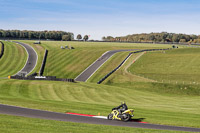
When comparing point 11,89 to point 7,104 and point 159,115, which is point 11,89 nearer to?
point 7,104

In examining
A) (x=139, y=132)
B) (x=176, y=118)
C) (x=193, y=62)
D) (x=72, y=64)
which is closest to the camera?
(x=139, y=132)

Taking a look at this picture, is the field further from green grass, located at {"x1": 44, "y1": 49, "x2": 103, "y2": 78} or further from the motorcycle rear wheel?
the motorcycle rear wheel

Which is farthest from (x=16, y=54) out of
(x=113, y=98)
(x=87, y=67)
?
(x=113, y=98)

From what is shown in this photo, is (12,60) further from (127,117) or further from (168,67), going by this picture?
(127,117)

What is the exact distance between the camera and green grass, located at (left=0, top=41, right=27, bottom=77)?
93.7 metres

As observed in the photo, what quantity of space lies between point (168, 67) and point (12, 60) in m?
58.6

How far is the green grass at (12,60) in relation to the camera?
93688mm

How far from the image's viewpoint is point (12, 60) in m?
107

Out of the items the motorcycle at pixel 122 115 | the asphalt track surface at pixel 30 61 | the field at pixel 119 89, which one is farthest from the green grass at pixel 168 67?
the motorcycle at pixel 122 115

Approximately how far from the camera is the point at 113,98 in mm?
48250

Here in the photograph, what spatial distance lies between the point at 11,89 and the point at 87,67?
44.4 meters

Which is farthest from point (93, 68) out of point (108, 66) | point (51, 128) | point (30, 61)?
point (51, 128)

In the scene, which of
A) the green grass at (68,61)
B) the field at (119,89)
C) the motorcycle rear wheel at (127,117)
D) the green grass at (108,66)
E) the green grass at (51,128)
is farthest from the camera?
the green grass at (68,61)

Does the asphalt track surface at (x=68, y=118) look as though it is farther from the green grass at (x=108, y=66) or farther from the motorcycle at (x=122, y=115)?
the green grass at (x=108, y=66)
